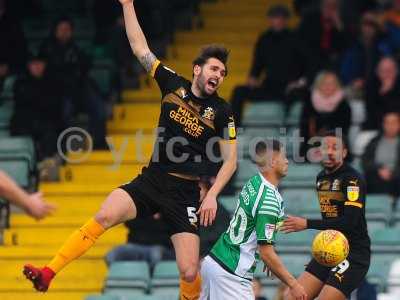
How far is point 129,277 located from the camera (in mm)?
15617

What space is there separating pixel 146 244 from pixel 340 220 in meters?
3.46

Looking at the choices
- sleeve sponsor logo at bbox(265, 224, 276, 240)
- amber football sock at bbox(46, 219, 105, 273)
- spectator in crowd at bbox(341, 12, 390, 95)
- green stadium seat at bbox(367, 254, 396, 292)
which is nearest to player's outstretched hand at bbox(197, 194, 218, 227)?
sleeve sponsor logo at bbox(265, 224, 276, 240)

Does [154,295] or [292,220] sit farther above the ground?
[292,220]

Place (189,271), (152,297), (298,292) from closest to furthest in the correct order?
(298,292), (189,271), (152,297)

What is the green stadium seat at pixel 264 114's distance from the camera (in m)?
17.9

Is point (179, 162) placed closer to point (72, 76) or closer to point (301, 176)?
point (301, 176)

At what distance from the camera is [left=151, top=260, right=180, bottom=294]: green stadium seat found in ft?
51.0

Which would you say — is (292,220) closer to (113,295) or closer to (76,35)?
(113,295)

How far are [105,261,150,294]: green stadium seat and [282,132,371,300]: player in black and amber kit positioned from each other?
2.62m

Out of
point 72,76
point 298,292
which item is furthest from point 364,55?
point 298,292

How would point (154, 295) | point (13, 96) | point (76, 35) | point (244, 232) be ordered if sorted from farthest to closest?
point (76, 35) → point (13, 96) → point (154, 295) → point (244, 232)

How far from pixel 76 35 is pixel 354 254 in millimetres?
7804

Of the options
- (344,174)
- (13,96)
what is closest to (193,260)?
(344,174)

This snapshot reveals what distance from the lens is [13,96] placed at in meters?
18.4
